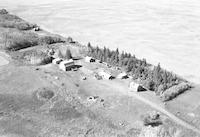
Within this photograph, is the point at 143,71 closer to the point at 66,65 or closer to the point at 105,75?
the point at 105,75

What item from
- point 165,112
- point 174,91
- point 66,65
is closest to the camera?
point 165,112

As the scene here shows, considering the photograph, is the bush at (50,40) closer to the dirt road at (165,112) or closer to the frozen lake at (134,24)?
the frozen lake at (134,24)

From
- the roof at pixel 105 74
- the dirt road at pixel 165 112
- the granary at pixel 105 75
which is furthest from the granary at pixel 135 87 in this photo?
the roof at pixel 105 74

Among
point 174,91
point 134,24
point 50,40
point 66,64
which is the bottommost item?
point 174,91

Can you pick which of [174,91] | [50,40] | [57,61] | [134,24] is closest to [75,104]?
[57,61]

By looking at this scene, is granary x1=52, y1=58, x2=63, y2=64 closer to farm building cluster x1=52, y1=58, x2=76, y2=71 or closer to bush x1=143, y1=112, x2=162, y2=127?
farm building cluster x1=52, y1=58, x2=76, y2=71

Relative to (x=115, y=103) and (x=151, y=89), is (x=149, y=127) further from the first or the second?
(x=151, y=89)
